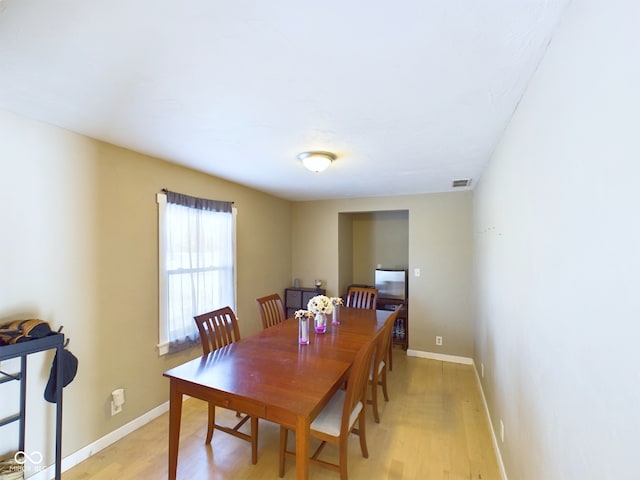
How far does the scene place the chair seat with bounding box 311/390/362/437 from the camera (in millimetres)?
1771

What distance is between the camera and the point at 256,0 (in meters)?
0.92

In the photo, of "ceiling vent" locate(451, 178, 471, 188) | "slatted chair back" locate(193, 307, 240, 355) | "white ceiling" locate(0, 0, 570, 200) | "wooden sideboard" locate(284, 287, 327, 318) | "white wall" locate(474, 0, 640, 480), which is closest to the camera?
"white wall" locate(474, 0, 640, 480)

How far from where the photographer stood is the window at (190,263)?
8.88 ft

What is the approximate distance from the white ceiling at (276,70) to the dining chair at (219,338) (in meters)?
1.41

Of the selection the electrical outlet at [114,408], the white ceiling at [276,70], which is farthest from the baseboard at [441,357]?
the electrical outlet at [114,408]

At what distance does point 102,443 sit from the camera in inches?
85.7

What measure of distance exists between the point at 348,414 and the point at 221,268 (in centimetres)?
226

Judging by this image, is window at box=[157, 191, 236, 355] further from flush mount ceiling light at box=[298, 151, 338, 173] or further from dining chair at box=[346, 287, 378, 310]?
dining chair at box=[346, 287, 378, 310]

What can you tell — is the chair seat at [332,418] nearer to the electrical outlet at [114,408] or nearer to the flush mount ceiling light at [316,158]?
the electrical outlet at [114,408]

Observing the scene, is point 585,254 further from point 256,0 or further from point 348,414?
point 348,414

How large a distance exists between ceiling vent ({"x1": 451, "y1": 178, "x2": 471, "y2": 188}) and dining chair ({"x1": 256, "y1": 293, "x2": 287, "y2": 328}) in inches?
101

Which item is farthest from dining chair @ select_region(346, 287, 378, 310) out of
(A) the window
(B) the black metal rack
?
(B) the black metal rack

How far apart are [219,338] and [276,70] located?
2.03 meters

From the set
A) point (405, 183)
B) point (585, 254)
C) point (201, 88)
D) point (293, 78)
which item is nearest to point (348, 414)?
point (585, 254)
